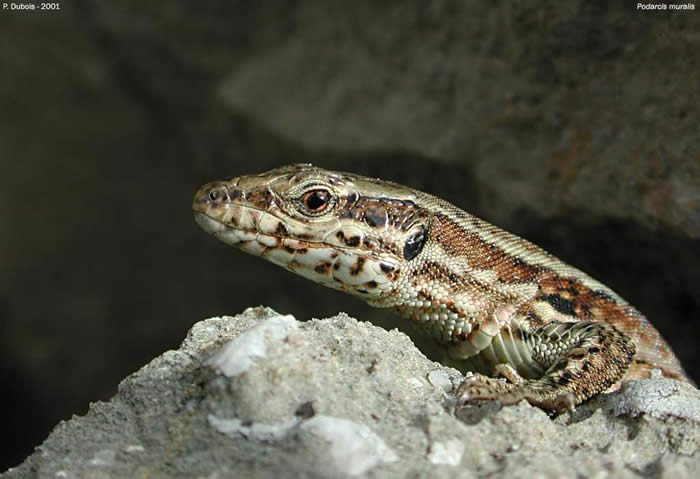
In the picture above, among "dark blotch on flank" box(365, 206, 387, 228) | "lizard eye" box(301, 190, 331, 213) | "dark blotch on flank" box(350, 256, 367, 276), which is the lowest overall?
"dark blotch on flank" box(350, 256, 367, 276)

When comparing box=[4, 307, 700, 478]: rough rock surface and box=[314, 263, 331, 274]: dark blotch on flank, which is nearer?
box=[4, 307, 700, 478]: rough rock surface

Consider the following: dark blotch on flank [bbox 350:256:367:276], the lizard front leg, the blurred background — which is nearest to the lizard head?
dark blotch on flank [bbox 350:256:367:276]

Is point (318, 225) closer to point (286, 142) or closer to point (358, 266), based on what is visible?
point (358, 266)

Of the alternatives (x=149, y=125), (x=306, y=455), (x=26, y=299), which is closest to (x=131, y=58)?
(x=149, y=125)

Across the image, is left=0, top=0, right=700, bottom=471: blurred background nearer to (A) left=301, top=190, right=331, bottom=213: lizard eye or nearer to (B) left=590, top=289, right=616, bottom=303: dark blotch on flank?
(B) left=590, top=289, right=616, bottom=303: dark blotch on flank

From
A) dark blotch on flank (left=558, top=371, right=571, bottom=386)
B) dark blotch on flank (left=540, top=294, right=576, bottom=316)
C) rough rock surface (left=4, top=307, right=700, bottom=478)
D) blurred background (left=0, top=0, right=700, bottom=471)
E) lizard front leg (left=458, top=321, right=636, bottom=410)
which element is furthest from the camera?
blurred background (left=0, top=0, right=700, bottom=471)

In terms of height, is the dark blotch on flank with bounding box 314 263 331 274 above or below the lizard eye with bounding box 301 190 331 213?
below

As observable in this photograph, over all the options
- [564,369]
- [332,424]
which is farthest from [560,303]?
[332,424]
